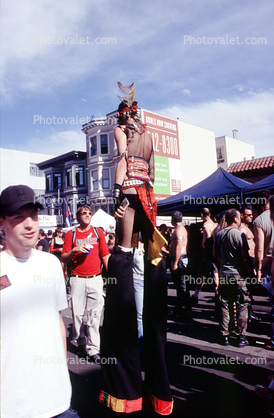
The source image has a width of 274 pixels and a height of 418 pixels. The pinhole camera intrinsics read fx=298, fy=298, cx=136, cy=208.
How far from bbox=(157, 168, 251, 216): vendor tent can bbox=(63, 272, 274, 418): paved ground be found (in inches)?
156

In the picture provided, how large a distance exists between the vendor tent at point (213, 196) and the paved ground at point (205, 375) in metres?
3.97

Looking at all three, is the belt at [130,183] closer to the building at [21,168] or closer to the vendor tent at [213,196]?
the vendor tent at [213,196]

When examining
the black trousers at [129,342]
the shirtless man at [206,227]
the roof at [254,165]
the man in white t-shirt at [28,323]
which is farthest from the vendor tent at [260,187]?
the roof at [254,165]

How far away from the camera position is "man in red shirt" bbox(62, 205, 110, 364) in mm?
4598

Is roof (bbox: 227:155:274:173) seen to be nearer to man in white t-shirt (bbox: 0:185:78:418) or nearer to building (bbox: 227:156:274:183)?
building (bbox: 227:156:274:183)

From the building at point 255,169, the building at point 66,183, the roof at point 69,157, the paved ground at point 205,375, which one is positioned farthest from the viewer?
the roof at point 69,157

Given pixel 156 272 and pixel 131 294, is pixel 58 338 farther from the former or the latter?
pixel 156 272

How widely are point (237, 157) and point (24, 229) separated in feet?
147

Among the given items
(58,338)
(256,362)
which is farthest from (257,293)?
(58,338)

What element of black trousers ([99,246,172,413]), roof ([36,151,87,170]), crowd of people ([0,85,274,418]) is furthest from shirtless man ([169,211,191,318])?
roof ([36,151,87,170])

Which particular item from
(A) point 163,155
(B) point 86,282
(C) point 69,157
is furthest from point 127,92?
(C) point 69,157

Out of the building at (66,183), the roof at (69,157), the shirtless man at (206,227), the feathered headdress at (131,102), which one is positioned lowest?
the shirtless man at (206,227)

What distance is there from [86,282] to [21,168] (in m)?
52.7

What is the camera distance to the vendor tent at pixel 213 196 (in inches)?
351
